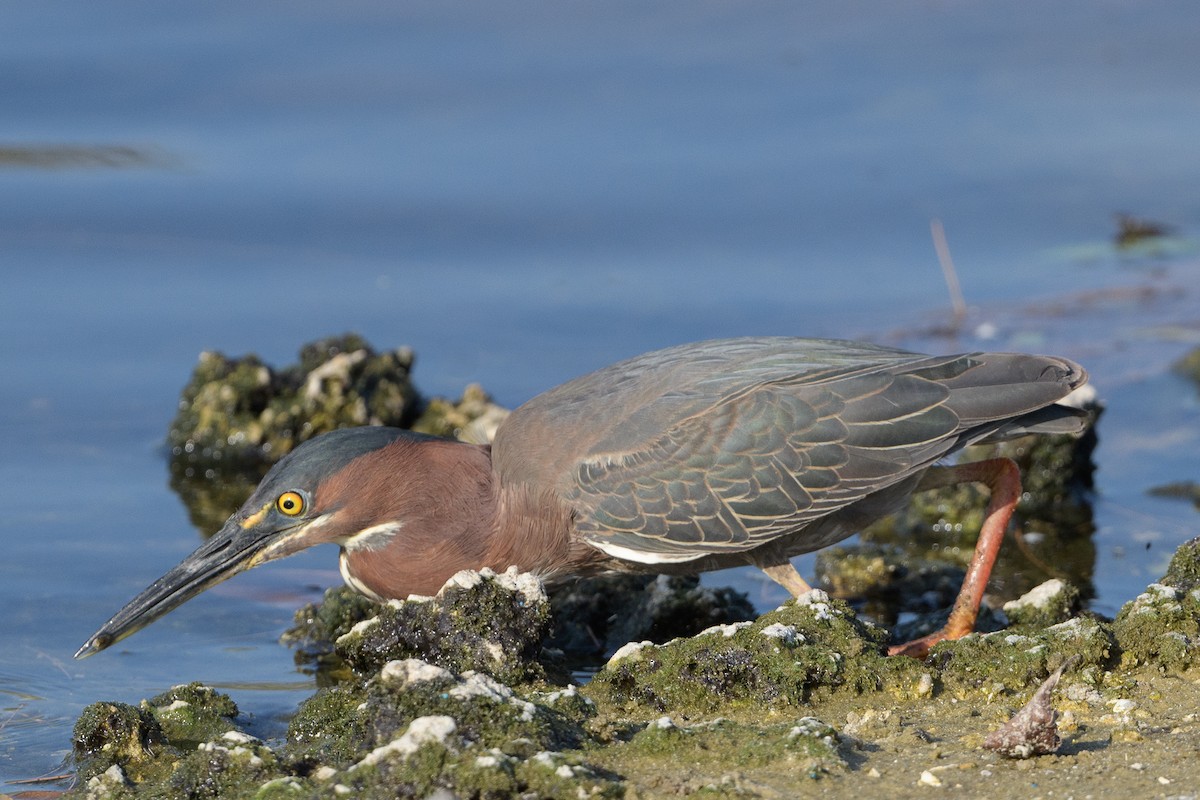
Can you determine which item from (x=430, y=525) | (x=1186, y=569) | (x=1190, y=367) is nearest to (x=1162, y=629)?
(x=1186, y=569)

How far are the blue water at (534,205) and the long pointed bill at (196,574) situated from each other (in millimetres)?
685

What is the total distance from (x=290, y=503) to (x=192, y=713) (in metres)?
1.05

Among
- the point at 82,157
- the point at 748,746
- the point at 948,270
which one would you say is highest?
the point at 82,157

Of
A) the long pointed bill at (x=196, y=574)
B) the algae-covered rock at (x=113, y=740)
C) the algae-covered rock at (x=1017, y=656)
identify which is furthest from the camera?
the long pointed bill at (x=196, y=574)

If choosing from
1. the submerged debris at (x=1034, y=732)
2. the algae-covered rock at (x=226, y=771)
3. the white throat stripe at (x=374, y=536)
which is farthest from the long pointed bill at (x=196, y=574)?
Answer: the submerged debris at (x=1034, y=732)

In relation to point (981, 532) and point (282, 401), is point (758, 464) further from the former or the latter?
point (282, 401)

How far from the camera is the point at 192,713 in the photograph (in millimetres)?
5184

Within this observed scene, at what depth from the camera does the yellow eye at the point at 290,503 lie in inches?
236

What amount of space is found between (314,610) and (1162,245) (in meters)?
7.55

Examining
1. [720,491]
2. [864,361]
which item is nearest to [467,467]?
[720,491]

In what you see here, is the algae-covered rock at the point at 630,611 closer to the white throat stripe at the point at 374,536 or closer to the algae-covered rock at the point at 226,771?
the white throat stripe at the point at 374,536

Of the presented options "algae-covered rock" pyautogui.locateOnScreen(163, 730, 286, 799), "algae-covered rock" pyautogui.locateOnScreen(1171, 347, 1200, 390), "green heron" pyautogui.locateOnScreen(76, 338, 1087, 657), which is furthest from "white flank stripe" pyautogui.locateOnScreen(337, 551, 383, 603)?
"algae-covered rock" pyautogui.locateOnScreen(1171, 347, 1200, 390)

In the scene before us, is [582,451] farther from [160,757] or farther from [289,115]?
[289,115]

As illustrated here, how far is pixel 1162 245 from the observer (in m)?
11.5
